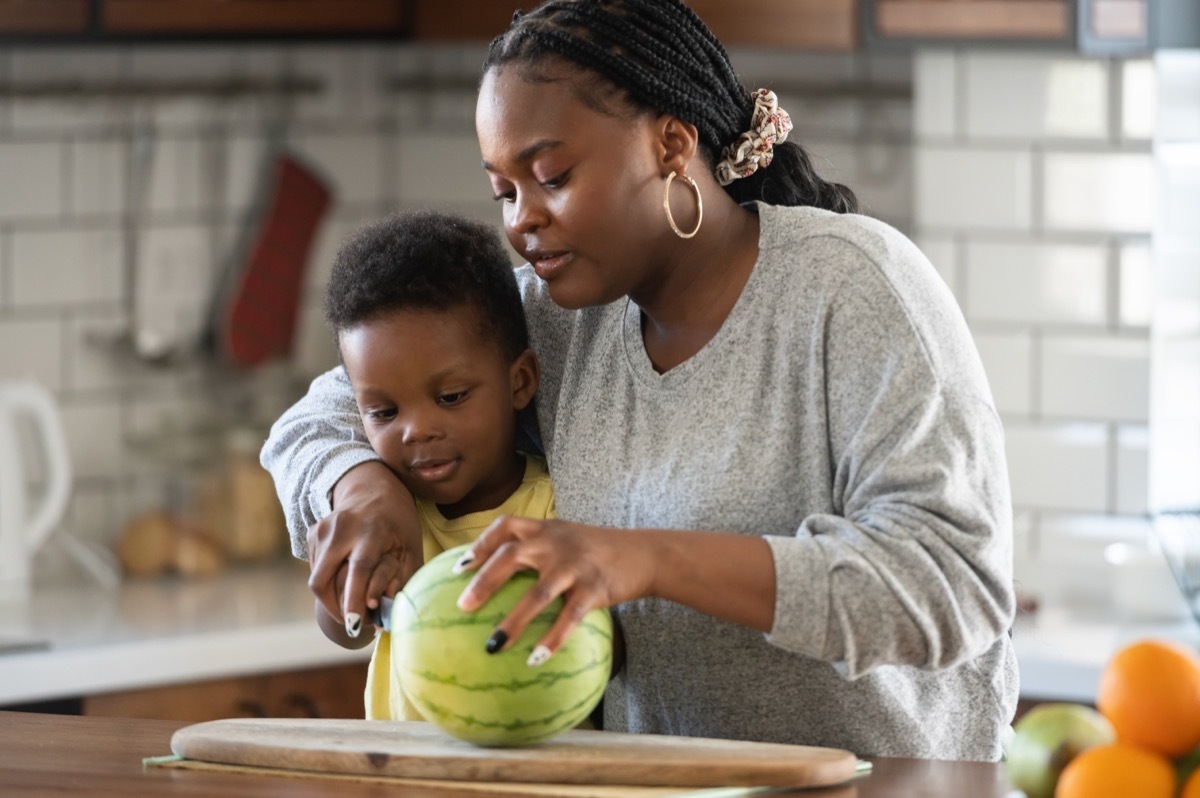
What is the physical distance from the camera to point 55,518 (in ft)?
8.98

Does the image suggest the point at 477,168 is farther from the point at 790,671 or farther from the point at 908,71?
the point at 790,671

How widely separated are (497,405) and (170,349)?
1.65 metres

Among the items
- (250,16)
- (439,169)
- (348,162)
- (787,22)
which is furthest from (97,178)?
(787,22)

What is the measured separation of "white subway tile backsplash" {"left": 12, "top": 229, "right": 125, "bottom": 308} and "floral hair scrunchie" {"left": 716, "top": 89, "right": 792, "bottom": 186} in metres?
1.75

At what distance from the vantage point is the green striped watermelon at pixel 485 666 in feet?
3.83

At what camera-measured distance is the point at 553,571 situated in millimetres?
1153

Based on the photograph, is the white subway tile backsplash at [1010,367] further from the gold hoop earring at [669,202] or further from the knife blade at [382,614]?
the knife blade at [382,614]

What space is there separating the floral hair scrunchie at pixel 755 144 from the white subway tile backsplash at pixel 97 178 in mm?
1755

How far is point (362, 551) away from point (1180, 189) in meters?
1.58

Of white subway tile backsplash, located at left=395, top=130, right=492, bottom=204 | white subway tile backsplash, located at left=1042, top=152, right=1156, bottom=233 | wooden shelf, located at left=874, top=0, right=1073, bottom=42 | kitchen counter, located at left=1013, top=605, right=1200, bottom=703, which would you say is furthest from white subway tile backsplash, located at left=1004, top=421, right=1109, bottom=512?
white subway tile backsplash, located at left=395, top=130, right=492, bottom=204

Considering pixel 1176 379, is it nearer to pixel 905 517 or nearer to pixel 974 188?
pixel 974 188

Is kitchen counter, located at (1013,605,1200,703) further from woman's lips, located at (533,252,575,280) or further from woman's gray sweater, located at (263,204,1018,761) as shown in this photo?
woman's lips, located at (533,252,575,280)

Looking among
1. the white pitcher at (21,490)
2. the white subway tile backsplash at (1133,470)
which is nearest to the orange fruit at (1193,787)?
the white subway tile backsplash at (1133,470)

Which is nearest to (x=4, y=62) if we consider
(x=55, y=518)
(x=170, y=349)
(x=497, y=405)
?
(x=170, y=349)
